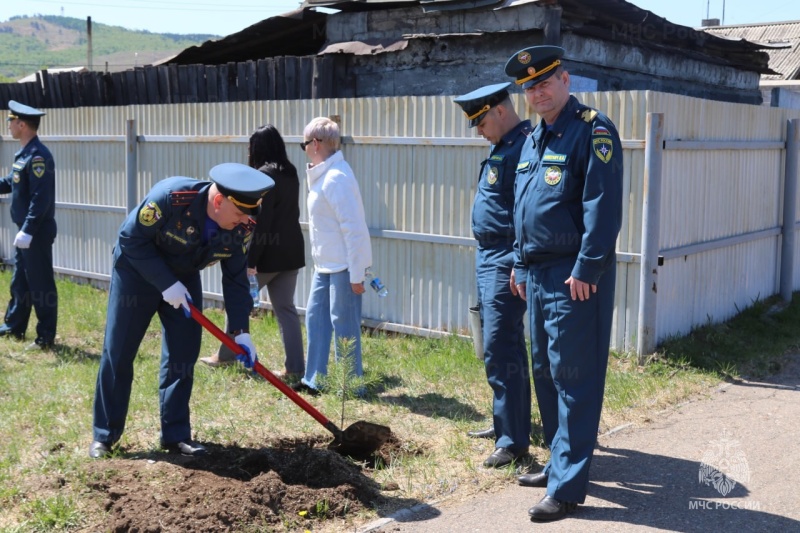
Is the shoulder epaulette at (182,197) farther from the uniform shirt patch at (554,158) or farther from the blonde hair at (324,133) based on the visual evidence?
the uniform shirt patch at (554,158)

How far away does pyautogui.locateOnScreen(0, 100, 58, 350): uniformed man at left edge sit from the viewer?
831 centimetres

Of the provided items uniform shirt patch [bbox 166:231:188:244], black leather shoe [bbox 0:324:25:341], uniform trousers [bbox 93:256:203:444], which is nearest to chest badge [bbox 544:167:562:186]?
uniform shirt patch [bbox 166:231:188:244]

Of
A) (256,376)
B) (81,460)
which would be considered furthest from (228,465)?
(256,376)

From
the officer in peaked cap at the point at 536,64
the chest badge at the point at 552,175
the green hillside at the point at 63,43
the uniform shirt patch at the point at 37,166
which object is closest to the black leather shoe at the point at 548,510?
the chest badge at the point at 552,175

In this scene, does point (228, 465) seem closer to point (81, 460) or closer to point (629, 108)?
point (81, 460)

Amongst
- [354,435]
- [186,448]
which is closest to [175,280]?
[186,448]

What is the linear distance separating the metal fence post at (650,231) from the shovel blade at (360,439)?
292cm

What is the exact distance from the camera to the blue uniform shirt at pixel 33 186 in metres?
8.30

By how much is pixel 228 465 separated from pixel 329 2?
8.15 meters

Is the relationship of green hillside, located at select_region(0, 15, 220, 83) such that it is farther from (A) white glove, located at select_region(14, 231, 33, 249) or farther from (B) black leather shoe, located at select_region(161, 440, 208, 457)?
(B) black leather shoe, located at select_region(161, 440, 208, 457)

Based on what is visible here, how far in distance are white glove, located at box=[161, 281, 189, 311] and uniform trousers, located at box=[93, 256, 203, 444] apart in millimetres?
340

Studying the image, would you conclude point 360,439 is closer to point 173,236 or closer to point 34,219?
point 173,236

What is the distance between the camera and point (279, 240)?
24.1 ft

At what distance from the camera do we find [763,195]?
9.89m
